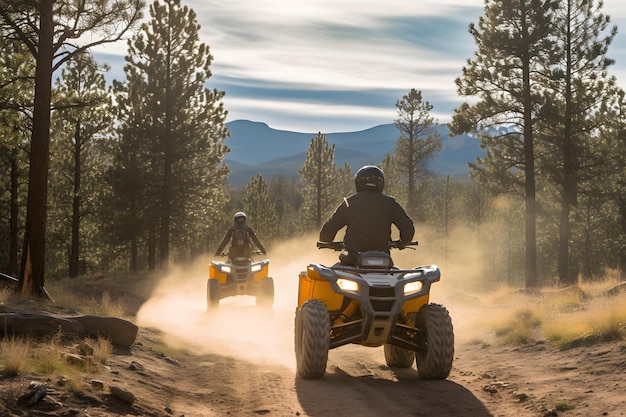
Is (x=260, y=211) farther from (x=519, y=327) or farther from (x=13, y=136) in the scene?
(x=519, y=327)

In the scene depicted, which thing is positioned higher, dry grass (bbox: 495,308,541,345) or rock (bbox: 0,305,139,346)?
rock (bbox: 0,305,139,346)

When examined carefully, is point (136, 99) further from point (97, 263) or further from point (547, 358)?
point (547, 358)

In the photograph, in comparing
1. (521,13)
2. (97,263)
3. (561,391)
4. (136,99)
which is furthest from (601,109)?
(97,263)

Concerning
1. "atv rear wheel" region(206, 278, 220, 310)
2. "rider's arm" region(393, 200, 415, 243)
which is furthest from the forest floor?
"atv rear wheel" region(206, 278, 220, 310)

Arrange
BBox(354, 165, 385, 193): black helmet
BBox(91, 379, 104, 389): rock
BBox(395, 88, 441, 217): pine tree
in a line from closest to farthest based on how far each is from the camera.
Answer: BBox(91, 379, 104, 389): rock, BBox(354, 165, 385, 193): black helmet, BBox(395, 88, 441, 217): pine tree

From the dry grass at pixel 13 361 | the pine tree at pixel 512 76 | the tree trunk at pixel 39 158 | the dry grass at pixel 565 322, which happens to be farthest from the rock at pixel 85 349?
the pine tree at pixel 512 76

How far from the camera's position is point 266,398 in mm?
7434

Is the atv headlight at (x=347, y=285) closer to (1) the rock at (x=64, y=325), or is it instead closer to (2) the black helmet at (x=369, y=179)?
(2) the black helmet at (x=369, y=179)

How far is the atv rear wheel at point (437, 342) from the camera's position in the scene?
25.8ft

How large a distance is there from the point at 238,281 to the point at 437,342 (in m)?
9.64

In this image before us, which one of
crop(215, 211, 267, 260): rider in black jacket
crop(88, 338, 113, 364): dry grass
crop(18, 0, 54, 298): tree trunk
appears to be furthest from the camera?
crop(215, 211, 267, 260): rider in black jacket

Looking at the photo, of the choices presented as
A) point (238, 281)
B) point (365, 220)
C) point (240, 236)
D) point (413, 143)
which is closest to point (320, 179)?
point (413, 143)

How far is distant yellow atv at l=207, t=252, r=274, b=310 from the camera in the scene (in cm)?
1677

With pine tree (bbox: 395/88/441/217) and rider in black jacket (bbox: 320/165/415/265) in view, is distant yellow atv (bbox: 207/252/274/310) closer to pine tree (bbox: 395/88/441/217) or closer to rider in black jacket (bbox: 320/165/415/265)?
rider in black jacket (bbox: 320/165/415/265)
